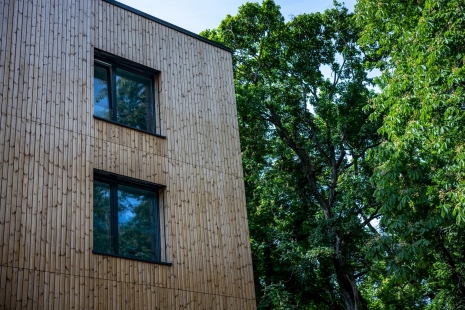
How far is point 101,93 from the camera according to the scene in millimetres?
11820

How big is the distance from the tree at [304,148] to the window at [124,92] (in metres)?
9.45

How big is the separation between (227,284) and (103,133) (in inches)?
144

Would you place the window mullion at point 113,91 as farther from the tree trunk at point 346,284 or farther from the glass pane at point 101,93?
the tree trunk at point 346,284

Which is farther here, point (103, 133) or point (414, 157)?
point (414, 157)

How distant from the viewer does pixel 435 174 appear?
563 inches

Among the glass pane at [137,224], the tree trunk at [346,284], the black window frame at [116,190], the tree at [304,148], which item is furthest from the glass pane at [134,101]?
the tree trunk at [346,284]

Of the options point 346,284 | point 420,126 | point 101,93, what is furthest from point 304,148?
point 101,93

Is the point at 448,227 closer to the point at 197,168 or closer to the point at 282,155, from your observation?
the point at 197,168

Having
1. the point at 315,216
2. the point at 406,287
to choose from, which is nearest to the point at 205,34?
the point at 315,216

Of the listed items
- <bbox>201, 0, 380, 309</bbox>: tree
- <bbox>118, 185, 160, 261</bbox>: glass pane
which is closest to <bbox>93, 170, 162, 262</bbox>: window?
<bbox>118, 185, 160, 261</bbox>: glass pane

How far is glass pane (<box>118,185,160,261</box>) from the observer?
35.7 feet

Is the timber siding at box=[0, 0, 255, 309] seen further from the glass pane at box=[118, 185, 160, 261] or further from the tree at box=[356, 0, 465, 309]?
the tree at box=[356, 0, 465, 309]

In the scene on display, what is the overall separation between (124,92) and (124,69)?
528 mm

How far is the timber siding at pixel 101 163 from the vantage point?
9.51m
